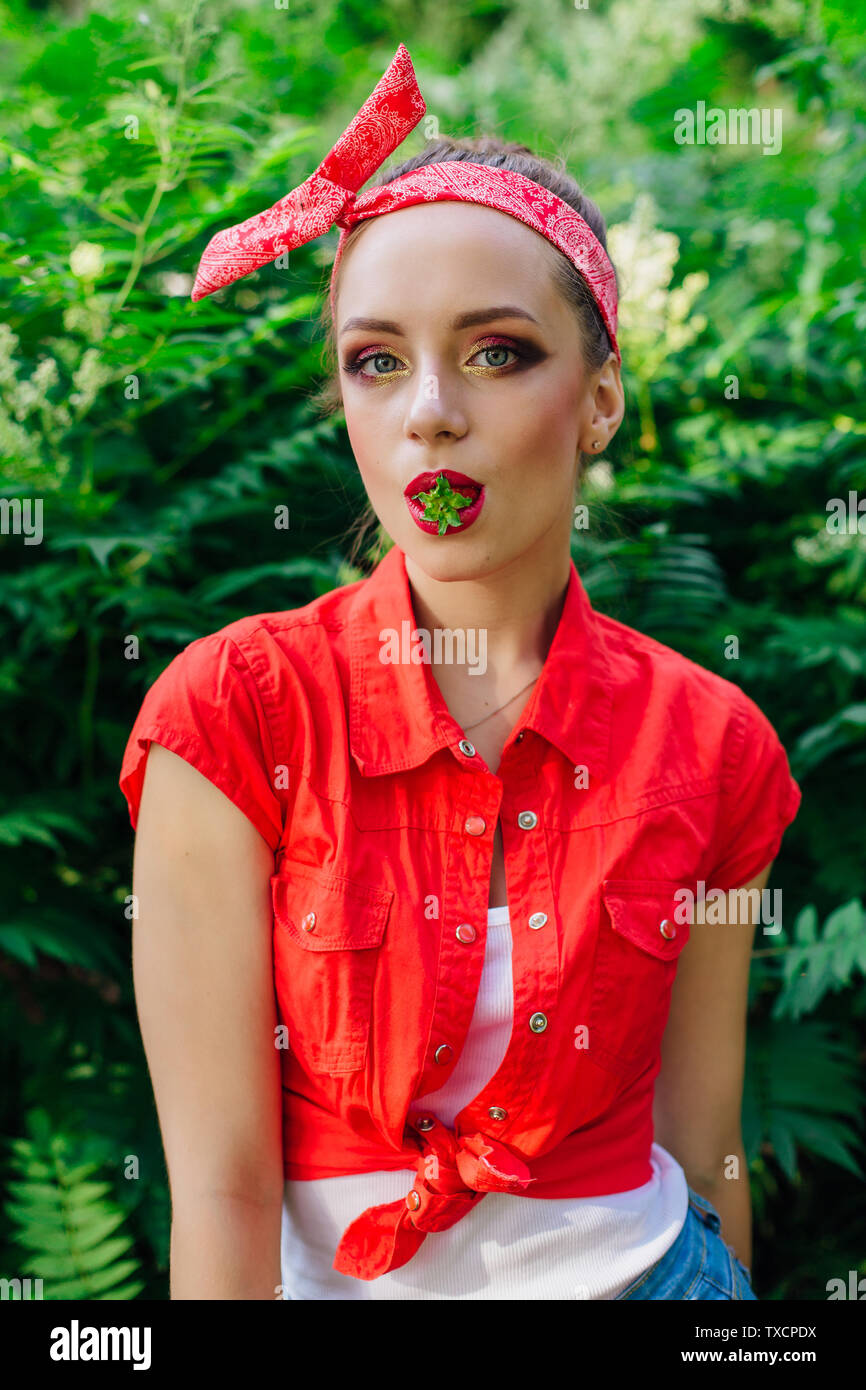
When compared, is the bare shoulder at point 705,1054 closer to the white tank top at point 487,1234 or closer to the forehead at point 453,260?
the white tank top at point 487,1234

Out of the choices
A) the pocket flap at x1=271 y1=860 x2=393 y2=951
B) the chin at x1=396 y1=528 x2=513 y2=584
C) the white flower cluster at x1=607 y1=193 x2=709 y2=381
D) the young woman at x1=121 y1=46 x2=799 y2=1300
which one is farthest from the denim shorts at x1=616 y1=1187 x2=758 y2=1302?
the white flower cluster at x1=607 y1=193 x2=709 y2=381

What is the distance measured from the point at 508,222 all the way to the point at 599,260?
9.2 inches

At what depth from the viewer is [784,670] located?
3184 millimetres

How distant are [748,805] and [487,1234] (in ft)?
2.96

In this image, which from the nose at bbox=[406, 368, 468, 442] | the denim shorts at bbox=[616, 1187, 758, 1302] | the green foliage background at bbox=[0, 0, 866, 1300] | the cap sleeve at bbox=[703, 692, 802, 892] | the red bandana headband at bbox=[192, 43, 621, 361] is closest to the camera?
the nose at bbox=[406, 368, 468, 442]

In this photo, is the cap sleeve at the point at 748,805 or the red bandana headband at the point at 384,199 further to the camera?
the cap sleeve at the point at 748,805

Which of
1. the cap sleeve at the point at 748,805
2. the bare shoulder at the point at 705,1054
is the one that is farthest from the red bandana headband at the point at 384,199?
the bare shoulder at the point at 705,1054

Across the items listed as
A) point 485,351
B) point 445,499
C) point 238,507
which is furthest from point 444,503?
point 238,507

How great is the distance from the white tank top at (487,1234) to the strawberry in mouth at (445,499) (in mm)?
646

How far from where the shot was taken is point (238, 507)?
9.18 ft

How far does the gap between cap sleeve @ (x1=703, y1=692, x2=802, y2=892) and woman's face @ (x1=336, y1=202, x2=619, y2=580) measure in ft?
2.02

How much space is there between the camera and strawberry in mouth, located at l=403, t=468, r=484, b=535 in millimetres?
1788

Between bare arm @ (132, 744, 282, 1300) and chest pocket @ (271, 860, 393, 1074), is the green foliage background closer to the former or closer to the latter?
bare arm @ (132, 744, 282, 1300)

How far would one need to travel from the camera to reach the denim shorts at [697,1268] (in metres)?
1.97
